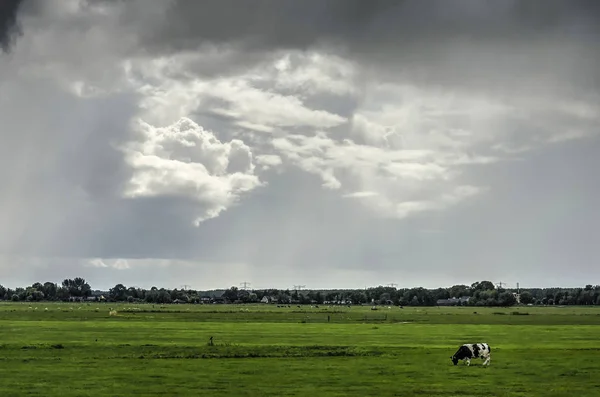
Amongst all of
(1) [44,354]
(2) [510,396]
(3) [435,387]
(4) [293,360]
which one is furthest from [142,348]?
(2) [510,396]

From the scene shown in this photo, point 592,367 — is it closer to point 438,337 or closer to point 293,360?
point 293,360

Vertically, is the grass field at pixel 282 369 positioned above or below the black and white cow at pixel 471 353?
below

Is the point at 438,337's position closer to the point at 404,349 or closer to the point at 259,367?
the point at 404,349

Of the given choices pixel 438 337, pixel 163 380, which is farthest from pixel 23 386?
pixel 438 337

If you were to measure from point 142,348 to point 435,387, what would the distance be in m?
28.4

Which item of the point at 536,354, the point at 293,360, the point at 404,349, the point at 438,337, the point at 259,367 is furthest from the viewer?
the point at 438,337

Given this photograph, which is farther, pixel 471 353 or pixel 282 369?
pixel 471 353

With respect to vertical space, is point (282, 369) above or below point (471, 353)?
below

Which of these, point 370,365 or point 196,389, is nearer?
point 196,389

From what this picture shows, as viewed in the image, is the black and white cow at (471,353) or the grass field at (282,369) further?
the black and white cow at (471,353)

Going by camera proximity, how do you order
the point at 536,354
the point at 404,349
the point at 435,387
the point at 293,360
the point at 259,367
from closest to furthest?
the point at 435,387
the point at 259,367
the point at 293,360
the point at 536,354
the point at 404,349

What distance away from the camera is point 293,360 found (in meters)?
48.2

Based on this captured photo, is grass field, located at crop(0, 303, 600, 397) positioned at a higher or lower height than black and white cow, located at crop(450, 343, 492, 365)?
lower

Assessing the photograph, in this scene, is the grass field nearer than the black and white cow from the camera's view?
Yes
